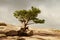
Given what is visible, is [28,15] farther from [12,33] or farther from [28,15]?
[12,33]

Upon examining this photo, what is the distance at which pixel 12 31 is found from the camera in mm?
54375

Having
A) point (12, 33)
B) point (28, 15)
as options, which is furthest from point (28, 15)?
point (12, 33)

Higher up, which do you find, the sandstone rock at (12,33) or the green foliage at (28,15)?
the green foliage at (28,15)

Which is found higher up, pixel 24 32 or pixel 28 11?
pixel 28 11

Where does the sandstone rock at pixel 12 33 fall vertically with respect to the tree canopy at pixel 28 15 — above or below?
below

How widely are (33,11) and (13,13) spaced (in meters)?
7.05

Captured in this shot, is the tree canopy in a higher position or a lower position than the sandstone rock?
higher

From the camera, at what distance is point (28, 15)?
184 ft

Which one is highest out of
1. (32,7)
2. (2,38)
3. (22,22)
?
(32,7)

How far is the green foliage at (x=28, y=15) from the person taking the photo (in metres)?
56.1

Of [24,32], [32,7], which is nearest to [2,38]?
[24,32]

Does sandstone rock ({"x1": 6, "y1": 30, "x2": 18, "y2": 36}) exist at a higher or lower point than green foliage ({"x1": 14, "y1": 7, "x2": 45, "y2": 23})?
lower

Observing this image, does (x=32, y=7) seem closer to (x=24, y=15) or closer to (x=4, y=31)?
(x=24, y=15)

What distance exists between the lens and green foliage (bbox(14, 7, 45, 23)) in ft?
184
